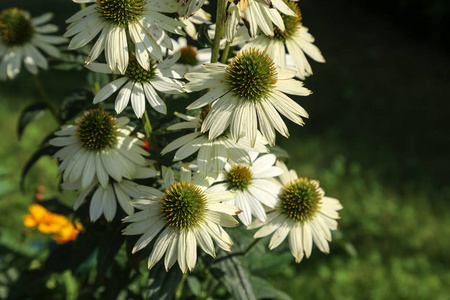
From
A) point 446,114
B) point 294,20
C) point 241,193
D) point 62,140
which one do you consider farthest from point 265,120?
point 446,114

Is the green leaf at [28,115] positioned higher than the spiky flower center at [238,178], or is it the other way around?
the spiky flower center at [238,178]

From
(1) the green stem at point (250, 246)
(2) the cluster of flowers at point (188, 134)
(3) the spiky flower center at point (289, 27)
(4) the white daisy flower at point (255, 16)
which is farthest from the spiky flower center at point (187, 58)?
(1) the green stem at point (250, 246)

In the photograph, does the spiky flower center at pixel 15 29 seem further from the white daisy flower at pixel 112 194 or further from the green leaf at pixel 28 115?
the white daisy flower at pixel 112 194

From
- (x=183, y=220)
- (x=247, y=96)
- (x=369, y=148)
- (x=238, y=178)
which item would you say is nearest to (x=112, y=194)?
(x=183, y=220)

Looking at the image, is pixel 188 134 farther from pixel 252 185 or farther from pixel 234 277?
pixel 234 277

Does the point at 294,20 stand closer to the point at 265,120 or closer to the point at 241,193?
the point at 265,120
